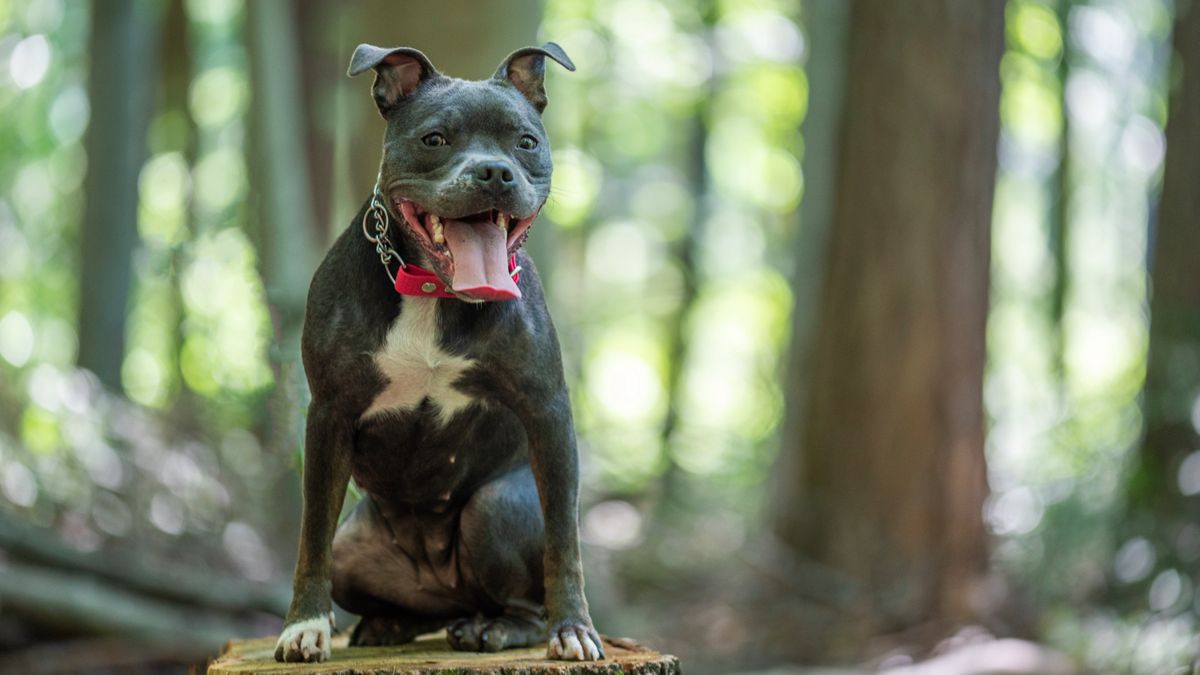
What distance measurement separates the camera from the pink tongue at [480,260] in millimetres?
3154

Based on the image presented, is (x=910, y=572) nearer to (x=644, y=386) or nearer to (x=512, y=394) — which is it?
(x=512, y=394)

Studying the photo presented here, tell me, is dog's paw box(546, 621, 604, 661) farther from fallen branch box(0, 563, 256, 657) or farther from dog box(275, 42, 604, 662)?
fallen branch box(0, 563, 256, 657)

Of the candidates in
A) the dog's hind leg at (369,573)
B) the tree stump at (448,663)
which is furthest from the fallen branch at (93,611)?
the tree stump at (448,663)

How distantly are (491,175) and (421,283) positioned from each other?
16.3 inches

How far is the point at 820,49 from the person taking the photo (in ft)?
35.6

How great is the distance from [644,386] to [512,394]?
84.3 ft

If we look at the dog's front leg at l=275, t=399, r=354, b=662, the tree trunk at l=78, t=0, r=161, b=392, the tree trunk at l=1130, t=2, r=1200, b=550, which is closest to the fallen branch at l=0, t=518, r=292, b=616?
the tree trunk at l=78, t=0, r=161, b=392

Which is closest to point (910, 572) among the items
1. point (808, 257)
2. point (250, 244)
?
point (808, 257)

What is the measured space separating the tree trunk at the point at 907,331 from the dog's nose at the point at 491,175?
6762 millimetres

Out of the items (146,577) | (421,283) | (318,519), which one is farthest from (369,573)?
(146,577)

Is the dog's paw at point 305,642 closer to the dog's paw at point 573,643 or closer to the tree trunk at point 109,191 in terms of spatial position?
the dog's paw at point 573,643

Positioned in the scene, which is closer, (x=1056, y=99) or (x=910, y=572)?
(x=910, y=572)

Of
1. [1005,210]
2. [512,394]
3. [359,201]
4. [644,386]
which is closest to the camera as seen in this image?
[512,394]

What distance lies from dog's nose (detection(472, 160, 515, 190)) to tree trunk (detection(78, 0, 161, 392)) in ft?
30.3
